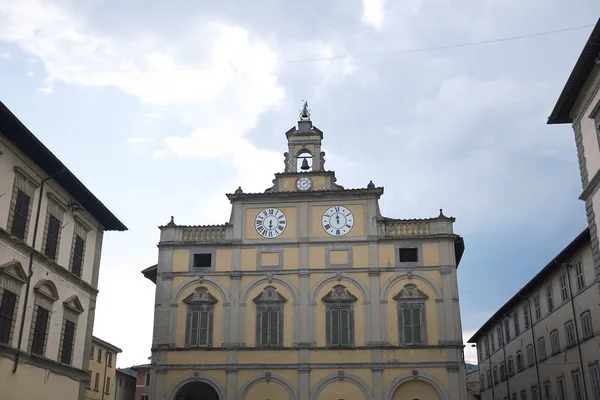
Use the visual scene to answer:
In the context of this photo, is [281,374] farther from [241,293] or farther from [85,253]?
[85,253]

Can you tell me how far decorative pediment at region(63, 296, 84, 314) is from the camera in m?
25.2

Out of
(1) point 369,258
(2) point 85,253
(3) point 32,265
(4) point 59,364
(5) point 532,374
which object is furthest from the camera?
(5) point 532,374

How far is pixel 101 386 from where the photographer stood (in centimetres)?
5847

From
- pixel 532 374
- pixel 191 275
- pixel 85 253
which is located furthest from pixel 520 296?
pixel 85 253

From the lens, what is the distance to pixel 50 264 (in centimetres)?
2394

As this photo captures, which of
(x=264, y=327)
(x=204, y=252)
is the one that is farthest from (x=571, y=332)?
(x=204, y=252)

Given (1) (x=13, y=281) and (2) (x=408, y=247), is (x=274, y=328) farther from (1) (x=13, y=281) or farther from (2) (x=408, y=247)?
(1) (x=13, y=281)

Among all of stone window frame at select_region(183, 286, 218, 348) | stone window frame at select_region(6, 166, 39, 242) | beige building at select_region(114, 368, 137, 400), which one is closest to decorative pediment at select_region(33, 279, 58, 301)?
stone window frame at select_region(6, 166, 39, 242)

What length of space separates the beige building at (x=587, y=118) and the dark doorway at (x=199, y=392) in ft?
72.0

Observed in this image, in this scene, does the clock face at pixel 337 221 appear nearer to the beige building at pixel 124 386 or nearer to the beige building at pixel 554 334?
the beige building at pixel 554 334

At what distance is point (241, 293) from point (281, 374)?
15.9 feet

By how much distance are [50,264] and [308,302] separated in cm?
1559

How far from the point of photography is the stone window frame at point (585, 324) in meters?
31.7

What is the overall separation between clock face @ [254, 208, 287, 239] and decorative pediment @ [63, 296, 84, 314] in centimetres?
1321
